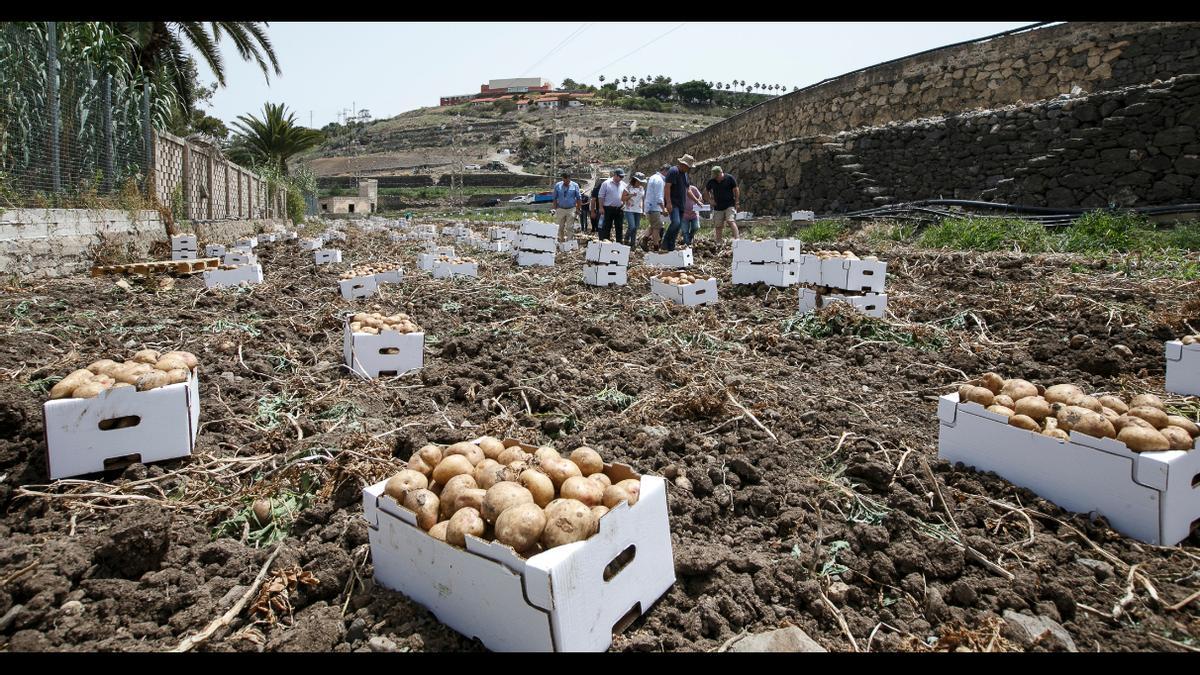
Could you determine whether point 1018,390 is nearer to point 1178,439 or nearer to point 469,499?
point 1178,439

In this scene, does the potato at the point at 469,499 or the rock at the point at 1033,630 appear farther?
the potato at the point at 469,499

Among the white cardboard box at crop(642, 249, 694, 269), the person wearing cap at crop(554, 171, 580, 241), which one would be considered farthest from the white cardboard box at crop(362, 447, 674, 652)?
the person wearing cap at crop(554, 171, 580, 241)

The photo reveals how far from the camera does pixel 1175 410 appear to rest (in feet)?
12.0

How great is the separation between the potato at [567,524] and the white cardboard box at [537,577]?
50 millimetres

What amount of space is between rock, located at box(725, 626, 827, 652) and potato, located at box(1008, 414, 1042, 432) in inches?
64.9

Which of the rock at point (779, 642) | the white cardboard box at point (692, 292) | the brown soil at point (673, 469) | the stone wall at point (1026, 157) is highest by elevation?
the stone wall at point (1026, 157)

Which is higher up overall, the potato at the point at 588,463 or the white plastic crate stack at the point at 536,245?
the white plastic crate stack at the point at 536,245

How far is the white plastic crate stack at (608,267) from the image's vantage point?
8.72 m

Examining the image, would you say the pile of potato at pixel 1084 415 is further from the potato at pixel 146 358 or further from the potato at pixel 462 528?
the potato at pixel 146 358

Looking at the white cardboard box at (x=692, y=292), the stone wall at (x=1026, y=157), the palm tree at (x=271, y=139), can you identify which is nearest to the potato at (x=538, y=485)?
the white cardboard box at (x=692, y=292)

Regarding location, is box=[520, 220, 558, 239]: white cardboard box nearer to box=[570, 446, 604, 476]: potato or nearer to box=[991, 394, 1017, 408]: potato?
box=[991, 394, 1017, 408]: potato

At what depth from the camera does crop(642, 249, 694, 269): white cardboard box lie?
902 centimetres

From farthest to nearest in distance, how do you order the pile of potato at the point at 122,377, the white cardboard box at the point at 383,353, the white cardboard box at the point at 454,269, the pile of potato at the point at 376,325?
the white cardboard box at the point at 454,269 → the pile of potato at the point at 376,325 → the white cardboard box at the point at 383,353 → the pile of potato at the point at 122,377
